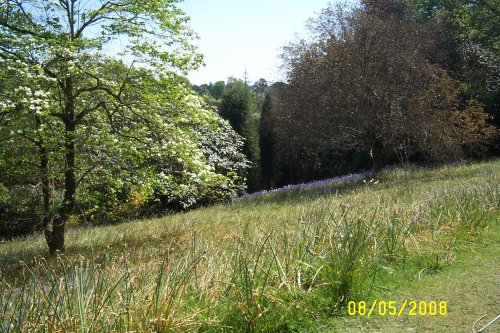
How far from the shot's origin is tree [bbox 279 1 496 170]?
1292 cm

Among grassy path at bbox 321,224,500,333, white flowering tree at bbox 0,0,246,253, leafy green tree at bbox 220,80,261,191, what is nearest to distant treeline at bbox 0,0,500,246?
white flowering tree at bbox 0,0,246,253

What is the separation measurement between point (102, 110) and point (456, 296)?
597cm

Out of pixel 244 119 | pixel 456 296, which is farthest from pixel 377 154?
pixel 456 296

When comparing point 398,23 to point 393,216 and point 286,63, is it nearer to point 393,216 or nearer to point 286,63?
point 286,63

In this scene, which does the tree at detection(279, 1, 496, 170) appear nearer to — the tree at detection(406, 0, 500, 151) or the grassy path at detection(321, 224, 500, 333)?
the tree at detection(406, 0, 500, 151)

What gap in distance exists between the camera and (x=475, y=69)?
1823 centimetres

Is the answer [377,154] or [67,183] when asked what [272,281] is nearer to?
[67,183]

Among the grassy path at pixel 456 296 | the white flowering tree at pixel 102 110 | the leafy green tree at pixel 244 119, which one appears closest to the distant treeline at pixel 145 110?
the white flowering tree at pixel 102 110

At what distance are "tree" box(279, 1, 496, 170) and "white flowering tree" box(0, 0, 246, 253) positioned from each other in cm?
688

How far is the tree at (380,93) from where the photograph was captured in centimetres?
1292

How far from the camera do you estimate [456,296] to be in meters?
3.85

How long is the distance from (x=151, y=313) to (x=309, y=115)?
1157 cm

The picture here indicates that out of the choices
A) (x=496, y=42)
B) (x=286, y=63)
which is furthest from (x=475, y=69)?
(x=286, y=63)

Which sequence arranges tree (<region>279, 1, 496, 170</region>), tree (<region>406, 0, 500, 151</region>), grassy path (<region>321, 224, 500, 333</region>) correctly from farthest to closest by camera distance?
tree (<region>406, 0, 500, 151</region>)
tree (<region>279, 1, 496, 170</region>)
grassy path (<region>321, 224, 500, 333</region>)
